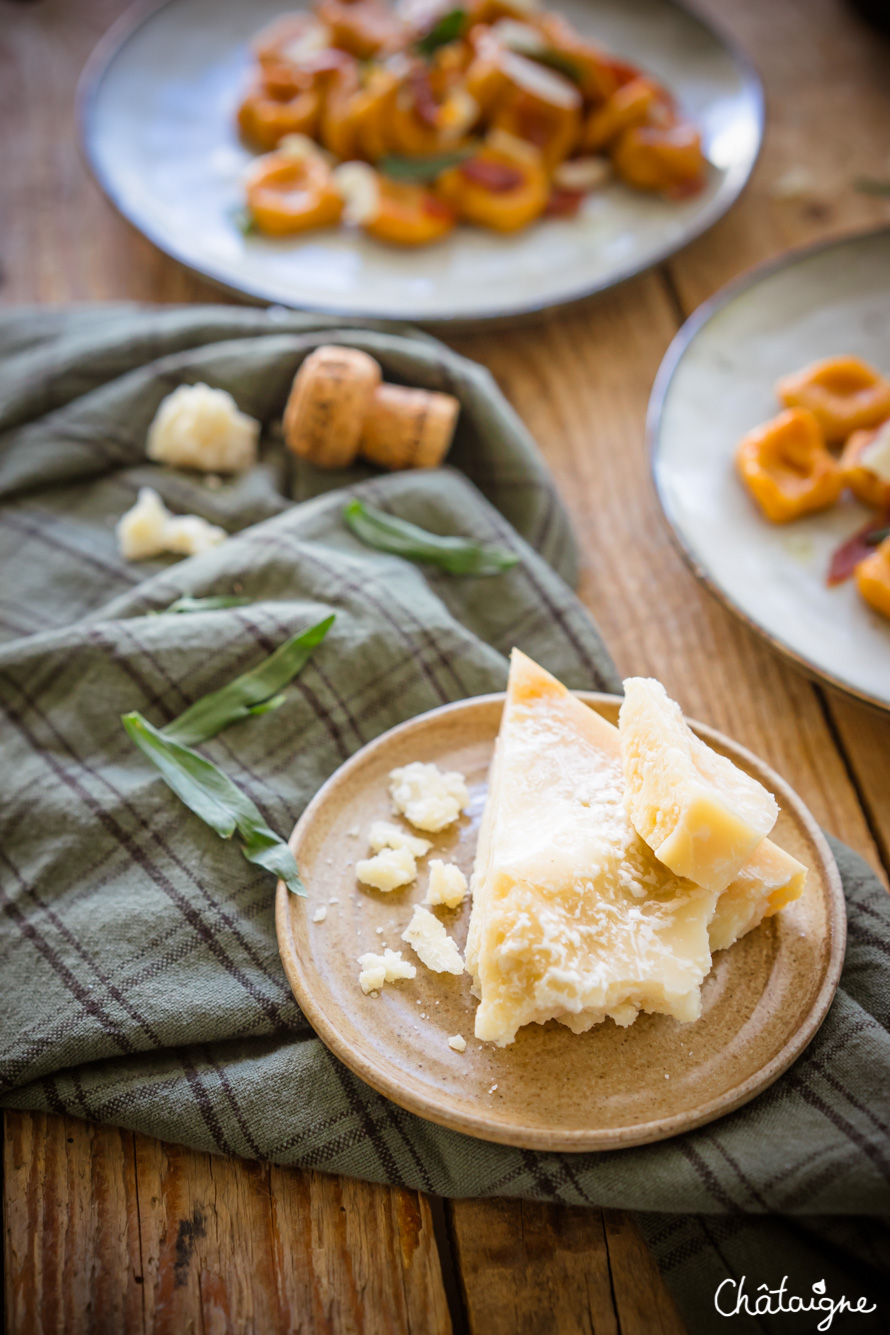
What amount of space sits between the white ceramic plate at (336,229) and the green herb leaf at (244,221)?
0.02m

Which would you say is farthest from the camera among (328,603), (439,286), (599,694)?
(439,286)

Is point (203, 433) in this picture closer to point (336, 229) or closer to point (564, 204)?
point (336, 229)

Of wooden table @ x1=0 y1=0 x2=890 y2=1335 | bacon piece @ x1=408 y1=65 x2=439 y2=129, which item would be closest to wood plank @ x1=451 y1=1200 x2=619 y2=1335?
wooden table @ x1=0 y1=0 x2=890 y2=1335

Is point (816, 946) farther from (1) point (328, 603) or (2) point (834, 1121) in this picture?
(1) point (328, 603)

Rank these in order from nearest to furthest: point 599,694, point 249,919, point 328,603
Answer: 1. point 249,919
2. point 599,694
3. point 328,603

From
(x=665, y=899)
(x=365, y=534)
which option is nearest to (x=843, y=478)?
(x=365, y=534)

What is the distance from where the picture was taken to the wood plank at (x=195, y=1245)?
3.88ft

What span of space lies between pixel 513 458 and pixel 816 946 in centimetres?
102

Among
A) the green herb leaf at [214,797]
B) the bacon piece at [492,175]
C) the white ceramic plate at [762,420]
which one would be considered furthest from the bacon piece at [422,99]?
the green herb leaf at [214,797]

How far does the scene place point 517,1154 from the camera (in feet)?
3.94

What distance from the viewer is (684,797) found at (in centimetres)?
111

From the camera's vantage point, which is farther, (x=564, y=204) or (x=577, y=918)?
(x=564, y=204)
